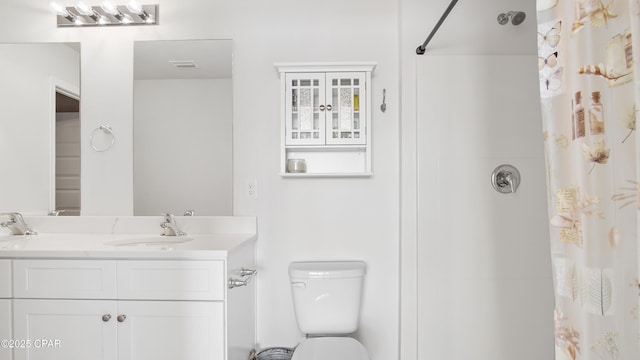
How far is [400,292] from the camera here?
1851mm

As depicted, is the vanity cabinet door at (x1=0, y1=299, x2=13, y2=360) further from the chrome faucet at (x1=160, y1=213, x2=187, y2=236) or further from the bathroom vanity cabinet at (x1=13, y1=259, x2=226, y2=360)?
the chrome faucet at (x1=160, y1=213, x2=187, y2=236)

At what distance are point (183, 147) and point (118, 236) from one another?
62cm

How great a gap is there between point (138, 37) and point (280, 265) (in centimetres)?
158

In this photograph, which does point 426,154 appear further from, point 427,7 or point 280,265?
point 280,265

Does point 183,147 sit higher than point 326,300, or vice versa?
point 183,147

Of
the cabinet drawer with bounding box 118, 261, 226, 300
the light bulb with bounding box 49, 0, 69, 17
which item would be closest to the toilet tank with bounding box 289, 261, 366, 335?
the cabinet drawer with bounding box 118, 261, 226, 300

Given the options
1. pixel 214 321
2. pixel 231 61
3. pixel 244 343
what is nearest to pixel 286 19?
pixel 231 61

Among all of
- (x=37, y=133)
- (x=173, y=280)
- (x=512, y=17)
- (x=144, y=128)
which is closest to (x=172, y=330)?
(x=173, y=280)

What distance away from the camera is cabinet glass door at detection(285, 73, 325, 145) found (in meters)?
1.85

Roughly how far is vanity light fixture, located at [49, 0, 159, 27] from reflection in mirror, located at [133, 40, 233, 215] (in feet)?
0.49

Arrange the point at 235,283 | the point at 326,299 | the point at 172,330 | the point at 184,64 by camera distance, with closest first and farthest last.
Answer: the point at 172,330 → the point at 235,283 → the point at 326,299 → the point at 184,64

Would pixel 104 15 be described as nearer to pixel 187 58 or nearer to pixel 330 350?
pixel 187 58

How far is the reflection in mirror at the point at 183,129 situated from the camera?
6.34 feet

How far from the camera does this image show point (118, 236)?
6.22ft
